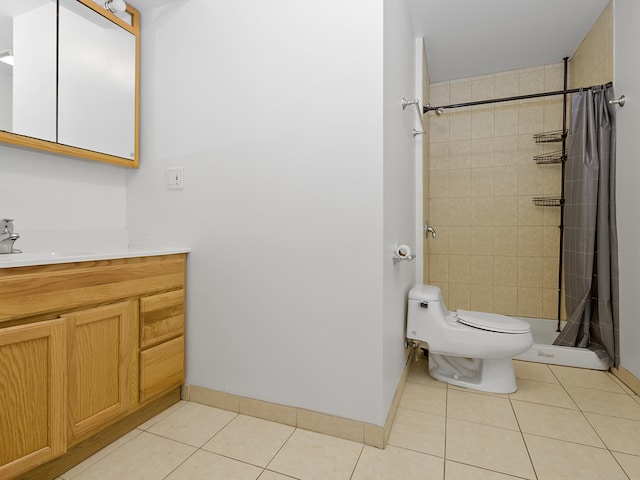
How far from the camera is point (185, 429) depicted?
59.1 inches

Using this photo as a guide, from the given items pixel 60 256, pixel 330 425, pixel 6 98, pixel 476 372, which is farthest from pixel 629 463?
pixel 6 98

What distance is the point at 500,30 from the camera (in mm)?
2393

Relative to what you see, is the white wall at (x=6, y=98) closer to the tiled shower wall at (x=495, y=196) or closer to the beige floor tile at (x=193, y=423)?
the beige floor tile at (x=193, y=423)

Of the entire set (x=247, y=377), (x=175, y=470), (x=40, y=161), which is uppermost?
(x=40, y=161)

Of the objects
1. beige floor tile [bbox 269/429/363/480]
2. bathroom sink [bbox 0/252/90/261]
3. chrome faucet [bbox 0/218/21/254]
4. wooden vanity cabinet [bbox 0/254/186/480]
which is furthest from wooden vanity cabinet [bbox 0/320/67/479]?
beige floor tile [bbox 269/429/363/480]

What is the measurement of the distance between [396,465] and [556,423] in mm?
849

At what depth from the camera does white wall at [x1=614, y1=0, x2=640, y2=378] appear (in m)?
1.85

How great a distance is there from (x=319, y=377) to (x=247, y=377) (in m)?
0.37

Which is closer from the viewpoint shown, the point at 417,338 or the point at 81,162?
→ the point at 81,162

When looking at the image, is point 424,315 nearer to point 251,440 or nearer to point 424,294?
point 424,294

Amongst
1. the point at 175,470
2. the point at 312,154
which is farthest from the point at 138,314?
the point at 312,154

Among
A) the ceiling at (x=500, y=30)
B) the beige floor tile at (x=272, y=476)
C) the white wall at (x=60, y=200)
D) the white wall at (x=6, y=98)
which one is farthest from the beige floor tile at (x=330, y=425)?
the ceiling at (x=500, y=30)

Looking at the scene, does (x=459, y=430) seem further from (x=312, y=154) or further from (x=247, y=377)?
(x=312, y=154)

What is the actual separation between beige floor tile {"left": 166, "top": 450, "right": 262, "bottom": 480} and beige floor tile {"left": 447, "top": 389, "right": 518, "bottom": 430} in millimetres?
970
